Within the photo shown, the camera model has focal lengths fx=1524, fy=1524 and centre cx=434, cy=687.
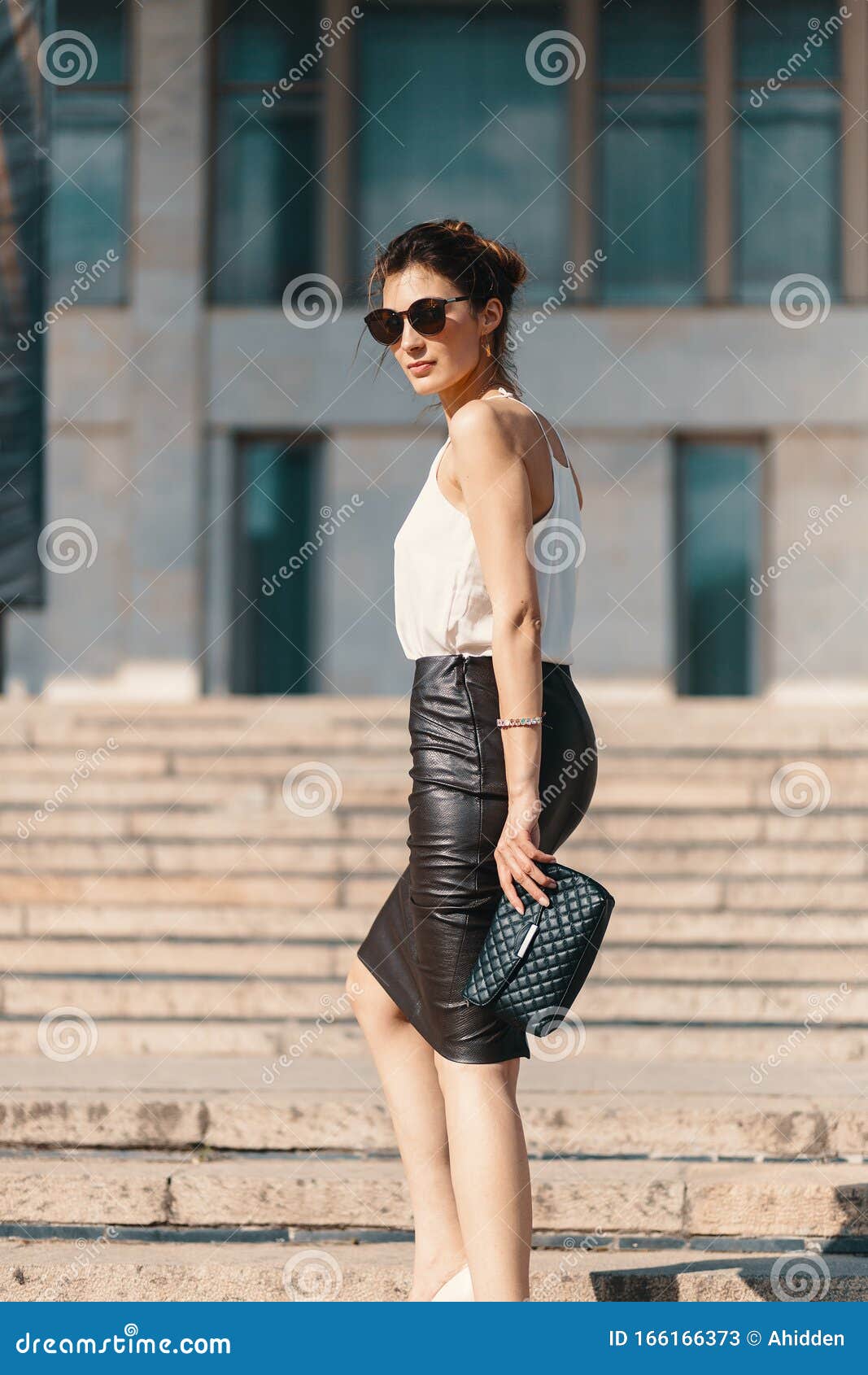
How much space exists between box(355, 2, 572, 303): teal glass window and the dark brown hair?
13.3 metres

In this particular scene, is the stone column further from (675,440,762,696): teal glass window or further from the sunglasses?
the sunglasses

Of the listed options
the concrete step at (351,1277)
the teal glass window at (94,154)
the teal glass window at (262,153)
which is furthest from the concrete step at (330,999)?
the teal glass window at (94,154)

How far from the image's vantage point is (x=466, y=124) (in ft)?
51.3

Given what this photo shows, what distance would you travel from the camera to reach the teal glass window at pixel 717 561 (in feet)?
50.8

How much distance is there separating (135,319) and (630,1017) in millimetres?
11534

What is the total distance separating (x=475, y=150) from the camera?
15.6 meters

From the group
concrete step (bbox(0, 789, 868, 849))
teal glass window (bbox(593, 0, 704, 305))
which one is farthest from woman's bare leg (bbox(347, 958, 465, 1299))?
teal glass window (bbox(593, 0, 704, 305))

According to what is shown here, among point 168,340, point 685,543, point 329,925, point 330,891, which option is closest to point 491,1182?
point 329,925

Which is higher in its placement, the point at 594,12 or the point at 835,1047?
the point at 594,12

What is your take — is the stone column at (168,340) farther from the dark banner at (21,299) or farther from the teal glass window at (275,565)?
the dark banner at (21,299)

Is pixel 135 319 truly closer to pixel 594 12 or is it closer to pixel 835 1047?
pixel 594 12

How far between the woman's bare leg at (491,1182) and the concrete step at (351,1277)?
1019mm
